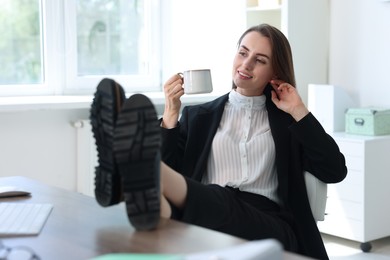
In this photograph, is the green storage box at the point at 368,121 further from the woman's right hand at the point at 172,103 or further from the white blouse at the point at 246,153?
the woman's right hand at the point at 172,103

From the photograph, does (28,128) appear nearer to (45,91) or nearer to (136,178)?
(45,91)

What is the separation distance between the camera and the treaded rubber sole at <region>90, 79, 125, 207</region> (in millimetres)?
1594

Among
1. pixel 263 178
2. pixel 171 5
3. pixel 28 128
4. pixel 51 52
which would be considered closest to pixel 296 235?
pixel 263 178

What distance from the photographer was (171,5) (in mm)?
4285

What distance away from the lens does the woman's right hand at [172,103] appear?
2.29m

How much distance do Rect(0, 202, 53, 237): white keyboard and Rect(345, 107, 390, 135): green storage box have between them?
239cm

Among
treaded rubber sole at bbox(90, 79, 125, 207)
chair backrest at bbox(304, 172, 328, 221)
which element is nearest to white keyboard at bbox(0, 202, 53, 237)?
treaded rubber sole at bbox(90, 79, 125, 207)

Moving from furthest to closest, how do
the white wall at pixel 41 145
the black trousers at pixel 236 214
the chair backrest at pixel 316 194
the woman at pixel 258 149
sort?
the white wall at pixel 41 145 → the chair backrest at pixel 316 194 → the woman at pixel 258 149 → the black trousers at pixel 236 214

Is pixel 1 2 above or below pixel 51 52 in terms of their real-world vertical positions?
above

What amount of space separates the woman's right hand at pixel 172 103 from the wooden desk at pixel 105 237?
1.89 feet

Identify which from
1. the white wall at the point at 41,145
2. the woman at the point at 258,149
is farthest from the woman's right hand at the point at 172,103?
the white wall at the point at 41,145

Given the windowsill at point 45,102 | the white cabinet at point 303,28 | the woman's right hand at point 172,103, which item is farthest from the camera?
the white cabinet at point 303,28

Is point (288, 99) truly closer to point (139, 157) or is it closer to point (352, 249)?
point (139, 157)

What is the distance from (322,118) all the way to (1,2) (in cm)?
190
